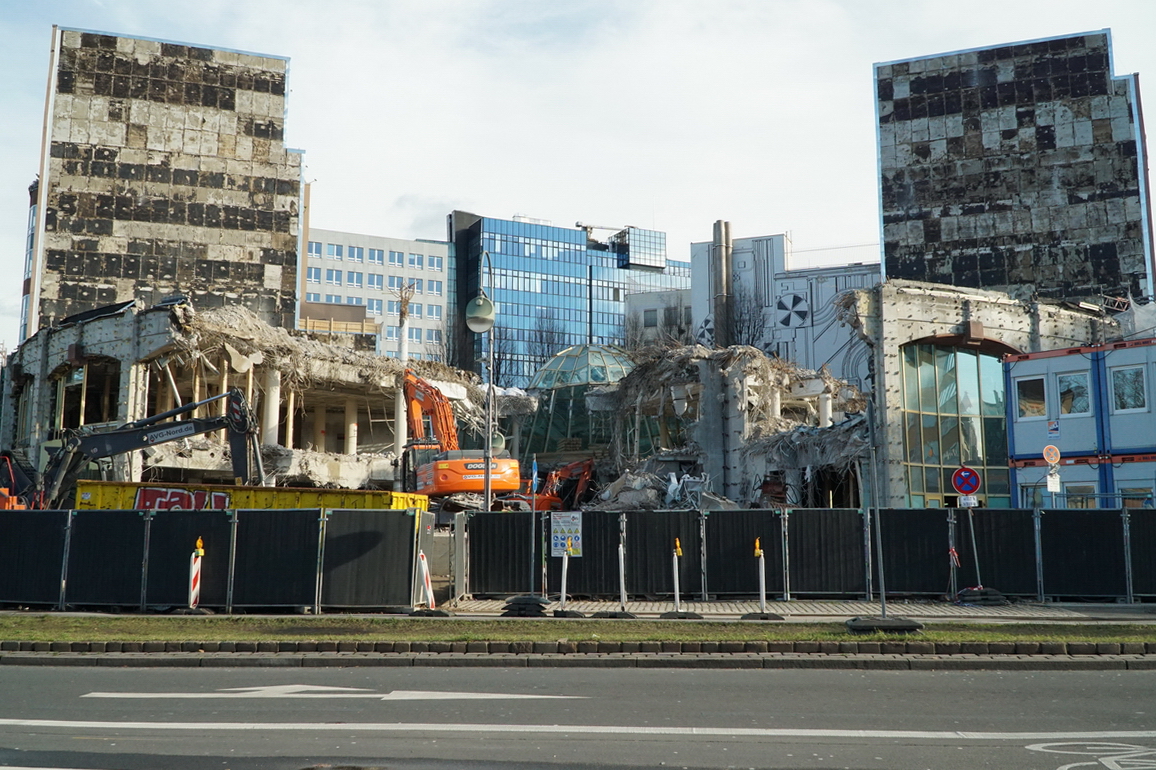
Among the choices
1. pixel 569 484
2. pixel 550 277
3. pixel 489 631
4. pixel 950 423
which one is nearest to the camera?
pixel 489 631

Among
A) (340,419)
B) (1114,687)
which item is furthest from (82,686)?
(340,419)

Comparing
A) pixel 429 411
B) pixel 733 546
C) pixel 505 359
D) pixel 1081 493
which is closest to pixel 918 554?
pixel 733 546

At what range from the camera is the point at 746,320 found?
8125 cm

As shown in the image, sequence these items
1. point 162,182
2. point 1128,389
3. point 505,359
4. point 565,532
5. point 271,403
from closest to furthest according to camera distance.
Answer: point 565,532 → point 1128,389 → point 271,403 → point 162,182 → point 505,359

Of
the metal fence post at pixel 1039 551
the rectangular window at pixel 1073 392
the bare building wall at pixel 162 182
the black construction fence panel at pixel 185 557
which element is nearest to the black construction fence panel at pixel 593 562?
the black construction fence panel at pixel 185 557

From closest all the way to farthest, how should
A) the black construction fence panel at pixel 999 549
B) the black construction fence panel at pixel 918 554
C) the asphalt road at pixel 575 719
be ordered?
the asphalt road at pixel 575 719
the black construction fence panel at pixel 999 549
the black construction fence panel at pixel 918 554

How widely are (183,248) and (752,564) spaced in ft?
149

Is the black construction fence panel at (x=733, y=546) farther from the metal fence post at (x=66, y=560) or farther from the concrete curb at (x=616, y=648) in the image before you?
the metal fence post at (x=66, y=560)

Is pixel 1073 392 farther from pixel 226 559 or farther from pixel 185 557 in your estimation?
pixel 185 557

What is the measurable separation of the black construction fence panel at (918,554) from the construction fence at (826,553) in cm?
2

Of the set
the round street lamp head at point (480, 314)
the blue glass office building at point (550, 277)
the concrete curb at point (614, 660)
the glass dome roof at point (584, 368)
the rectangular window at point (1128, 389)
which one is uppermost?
the blue glass office building at point (550, 277)

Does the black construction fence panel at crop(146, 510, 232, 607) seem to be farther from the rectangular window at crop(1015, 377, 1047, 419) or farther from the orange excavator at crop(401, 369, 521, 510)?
the rectangular window at crop(1015, 377, 1047, 419)

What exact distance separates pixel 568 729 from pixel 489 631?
6990 mm

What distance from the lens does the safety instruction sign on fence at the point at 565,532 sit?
19.9 meters
